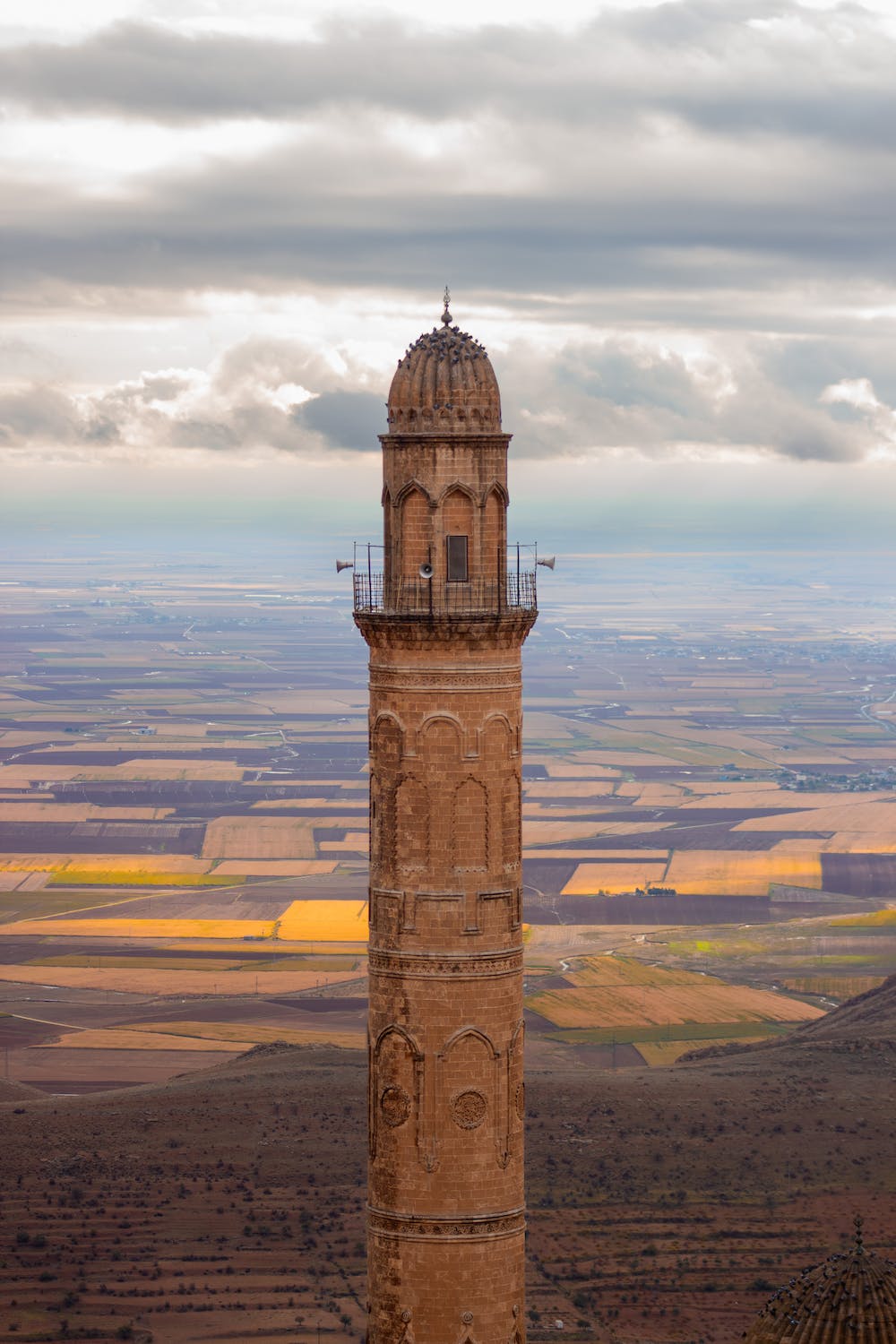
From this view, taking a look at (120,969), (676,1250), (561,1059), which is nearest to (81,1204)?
(676,1250)

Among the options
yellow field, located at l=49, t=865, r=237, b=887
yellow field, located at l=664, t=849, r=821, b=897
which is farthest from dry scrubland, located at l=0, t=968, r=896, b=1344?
yellow field, located at l=49, t=865, r=237, b=887

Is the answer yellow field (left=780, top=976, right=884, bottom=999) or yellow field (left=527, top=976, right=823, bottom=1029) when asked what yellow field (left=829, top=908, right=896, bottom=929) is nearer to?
yellow field (left=780, top=976, right=884, bottom=999)

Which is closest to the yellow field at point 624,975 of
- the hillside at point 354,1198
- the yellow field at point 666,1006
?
the yellow field at point 666,1006

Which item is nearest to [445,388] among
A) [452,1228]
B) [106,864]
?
[452,1228]

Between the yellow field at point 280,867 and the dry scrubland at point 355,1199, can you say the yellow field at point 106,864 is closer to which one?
the yellow field at point 280,867

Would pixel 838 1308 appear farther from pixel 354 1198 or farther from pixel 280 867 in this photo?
pixel 280 867

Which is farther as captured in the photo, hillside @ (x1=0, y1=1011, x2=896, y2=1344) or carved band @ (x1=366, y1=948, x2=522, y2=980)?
hillside @ (x1=0, y1=1011, x2=896, y2=1344)
